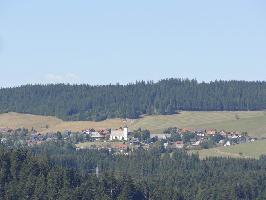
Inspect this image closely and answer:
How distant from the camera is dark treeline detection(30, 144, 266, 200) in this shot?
477ft

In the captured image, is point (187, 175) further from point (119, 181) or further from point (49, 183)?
point (49, 183)

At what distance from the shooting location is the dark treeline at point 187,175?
14538cm

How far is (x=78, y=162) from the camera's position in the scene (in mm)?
193000

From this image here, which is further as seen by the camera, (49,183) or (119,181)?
(119,181)

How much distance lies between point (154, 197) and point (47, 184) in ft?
42.7

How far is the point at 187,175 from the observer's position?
16988cm

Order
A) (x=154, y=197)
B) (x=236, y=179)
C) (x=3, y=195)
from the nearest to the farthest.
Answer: (x=3, y=195), (x=154, y=197), (x=236, y=179)

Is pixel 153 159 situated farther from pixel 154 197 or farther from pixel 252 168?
pixel 154 197

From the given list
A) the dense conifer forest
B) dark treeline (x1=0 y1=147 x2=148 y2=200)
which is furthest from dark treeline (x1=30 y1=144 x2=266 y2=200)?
dark treeline (x1=0 y1=147 x2=148 y2=200)

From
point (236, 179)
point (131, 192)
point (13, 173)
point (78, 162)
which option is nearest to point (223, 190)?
point (236, 179)

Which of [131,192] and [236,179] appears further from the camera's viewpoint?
[236,179]

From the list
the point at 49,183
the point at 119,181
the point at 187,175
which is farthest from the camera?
the point at 187,175

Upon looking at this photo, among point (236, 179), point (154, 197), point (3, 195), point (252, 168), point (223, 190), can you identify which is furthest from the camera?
point (252, 168)

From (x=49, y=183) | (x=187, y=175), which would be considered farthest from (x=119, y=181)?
(x=187, y=175)
